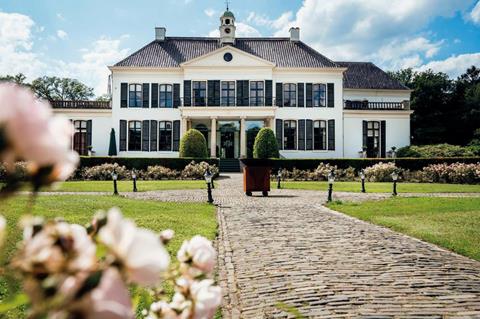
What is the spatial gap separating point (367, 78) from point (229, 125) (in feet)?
49.6

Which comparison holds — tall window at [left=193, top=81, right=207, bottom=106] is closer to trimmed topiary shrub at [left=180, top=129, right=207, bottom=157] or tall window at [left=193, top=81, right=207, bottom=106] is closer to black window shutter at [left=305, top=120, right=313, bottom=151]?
trimmed topiary shrub at [left=180, top=129, right=207, bottom=157]

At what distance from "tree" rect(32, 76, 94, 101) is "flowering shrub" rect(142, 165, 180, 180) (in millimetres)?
48498

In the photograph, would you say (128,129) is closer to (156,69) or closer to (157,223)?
(156,69)

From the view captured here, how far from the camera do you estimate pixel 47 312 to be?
23.1 inches

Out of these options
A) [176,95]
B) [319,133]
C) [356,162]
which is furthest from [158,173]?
[319,133]

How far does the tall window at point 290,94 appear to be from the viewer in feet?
114

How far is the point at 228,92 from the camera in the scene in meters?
34.3

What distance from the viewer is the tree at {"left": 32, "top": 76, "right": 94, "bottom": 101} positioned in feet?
221

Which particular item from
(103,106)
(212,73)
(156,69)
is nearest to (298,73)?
(212,73)

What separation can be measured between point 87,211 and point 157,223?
90.0 inches

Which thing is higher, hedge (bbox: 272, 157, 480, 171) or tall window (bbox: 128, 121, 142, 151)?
tall window (bbox: 128, 121, 142, 151)

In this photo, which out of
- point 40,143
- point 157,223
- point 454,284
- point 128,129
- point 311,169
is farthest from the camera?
point 128,129

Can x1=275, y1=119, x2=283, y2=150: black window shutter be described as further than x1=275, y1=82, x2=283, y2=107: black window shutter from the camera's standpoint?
No

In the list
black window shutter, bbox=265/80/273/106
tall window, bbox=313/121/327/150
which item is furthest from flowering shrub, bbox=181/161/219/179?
tall window, bbox=313/121/327/150
